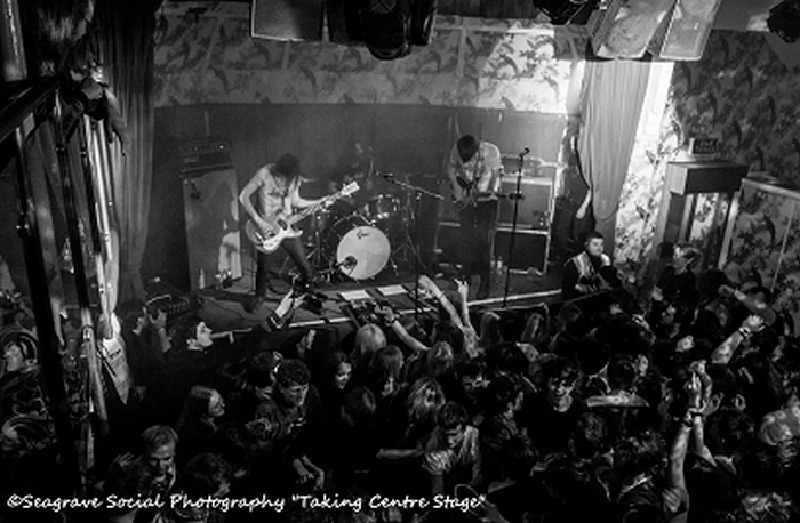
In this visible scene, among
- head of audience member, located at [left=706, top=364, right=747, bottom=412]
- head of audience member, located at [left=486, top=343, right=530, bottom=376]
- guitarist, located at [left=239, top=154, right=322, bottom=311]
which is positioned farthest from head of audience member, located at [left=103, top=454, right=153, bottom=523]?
head of audience member, located at [left=706, top=364, right=747, bottom=412]

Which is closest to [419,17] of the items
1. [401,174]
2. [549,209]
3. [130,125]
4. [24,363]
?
[401,174]

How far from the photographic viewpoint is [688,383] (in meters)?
3.66

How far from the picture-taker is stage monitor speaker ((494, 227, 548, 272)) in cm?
598

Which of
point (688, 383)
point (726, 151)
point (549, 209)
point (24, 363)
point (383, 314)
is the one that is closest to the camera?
point (24, 363)

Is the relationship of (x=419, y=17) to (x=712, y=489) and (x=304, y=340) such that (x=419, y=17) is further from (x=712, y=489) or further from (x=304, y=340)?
(x=712, y=489)

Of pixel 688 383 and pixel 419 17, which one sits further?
pixel 419 17

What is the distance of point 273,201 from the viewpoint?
17.2 ft

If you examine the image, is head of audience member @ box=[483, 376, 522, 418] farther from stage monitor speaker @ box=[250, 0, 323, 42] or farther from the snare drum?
stage monitor speaker @ box=[250, 0, 323, 42]

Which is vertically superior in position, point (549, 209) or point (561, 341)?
point (549, 209)

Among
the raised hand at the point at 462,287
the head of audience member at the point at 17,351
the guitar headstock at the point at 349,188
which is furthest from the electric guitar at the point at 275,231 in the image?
the head of audience member at the point at 17,351

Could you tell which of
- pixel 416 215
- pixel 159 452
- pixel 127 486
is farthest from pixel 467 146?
pixel 127 486

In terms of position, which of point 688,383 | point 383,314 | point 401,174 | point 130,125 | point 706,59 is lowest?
point 383,314

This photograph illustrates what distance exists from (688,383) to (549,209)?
8.70ft

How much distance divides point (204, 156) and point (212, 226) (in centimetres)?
52
